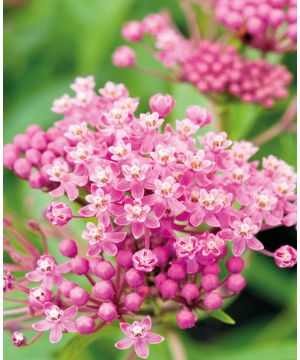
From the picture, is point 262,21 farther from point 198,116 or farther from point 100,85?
point 100,85

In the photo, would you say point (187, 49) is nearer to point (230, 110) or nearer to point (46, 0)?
point (230, 110)

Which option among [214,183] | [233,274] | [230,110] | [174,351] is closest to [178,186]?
[214,183]

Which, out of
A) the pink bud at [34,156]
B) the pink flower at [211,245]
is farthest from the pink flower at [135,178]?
the pink bud at [34,156]

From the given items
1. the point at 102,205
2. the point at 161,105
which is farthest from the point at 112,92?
the point at 102,205

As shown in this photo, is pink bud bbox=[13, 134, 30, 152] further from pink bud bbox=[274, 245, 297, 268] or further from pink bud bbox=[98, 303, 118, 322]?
pink bud bbox=[274, 245, 297, 268]

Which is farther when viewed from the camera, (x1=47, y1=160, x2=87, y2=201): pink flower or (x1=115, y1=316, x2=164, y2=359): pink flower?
(x1=47, y1=160, x2=87, y2=201): pink flower

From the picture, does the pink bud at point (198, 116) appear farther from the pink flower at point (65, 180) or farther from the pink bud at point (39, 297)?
the pink bud at point (39, 297)

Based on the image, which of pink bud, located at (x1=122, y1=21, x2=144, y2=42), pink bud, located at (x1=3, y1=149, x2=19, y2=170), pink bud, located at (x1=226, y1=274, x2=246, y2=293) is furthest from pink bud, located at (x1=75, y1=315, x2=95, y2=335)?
pink bud, located at (x1=122, y1=21, x2=144, y2=42)
